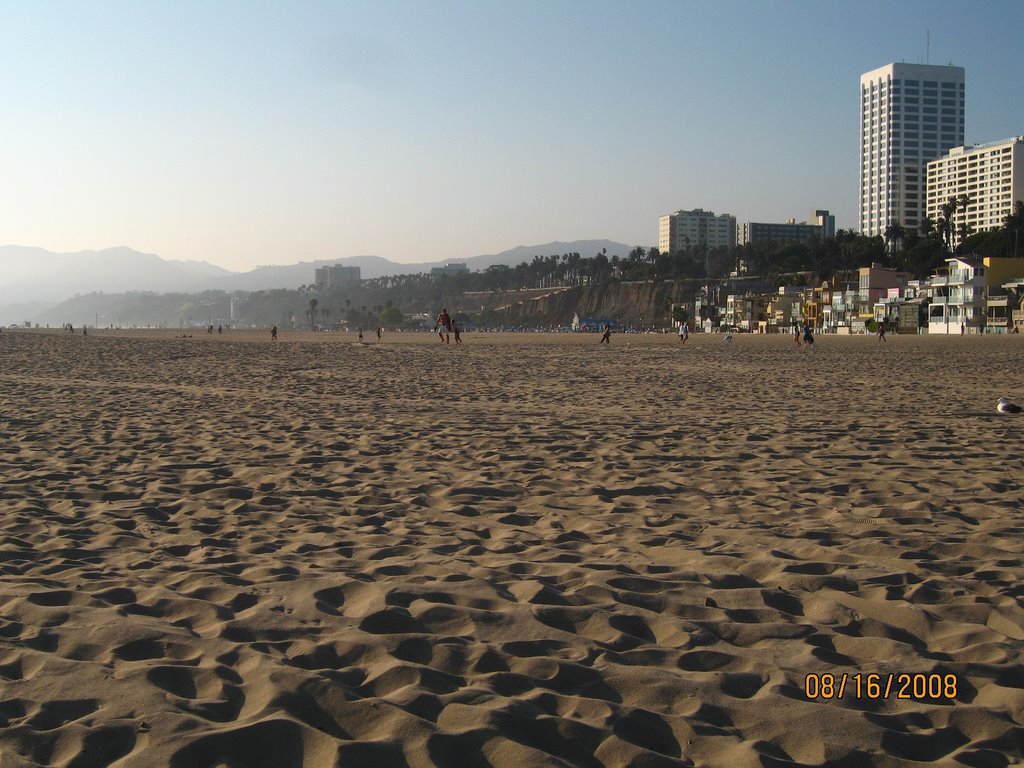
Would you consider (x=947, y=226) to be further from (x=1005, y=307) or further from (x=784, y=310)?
(x=1005, y=307)

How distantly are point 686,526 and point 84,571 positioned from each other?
3.54 meters

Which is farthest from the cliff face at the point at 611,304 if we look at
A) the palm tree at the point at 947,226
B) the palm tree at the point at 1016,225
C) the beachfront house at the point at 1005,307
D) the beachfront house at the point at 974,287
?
the beachfront house at the point at 1005,307

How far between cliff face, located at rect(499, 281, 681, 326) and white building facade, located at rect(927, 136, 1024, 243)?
53.1m

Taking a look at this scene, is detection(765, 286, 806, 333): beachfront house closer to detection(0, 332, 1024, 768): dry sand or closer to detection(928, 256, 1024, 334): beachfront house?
detection(928, 256, 1024, 334): beachfront house

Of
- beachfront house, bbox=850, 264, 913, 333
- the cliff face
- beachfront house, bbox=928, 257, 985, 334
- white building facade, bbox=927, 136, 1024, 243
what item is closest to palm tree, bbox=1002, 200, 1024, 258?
beachfront house, bbox=850, 264, 913, 333

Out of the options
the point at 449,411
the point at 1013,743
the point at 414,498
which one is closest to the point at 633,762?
the point at 1013,743

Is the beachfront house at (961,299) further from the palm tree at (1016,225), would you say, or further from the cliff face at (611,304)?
the cliff face at (611,304)

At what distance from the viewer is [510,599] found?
4316 mm

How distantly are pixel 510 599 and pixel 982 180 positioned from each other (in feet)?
678

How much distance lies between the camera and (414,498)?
6676mm

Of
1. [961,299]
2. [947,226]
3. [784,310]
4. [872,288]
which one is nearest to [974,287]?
[961,299]

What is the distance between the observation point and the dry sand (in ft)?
9.80

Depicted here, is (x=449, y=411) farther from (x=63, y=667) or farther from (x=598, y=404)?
(x=63, y=667)

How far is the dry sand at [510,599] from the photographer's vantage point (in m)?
2.99
